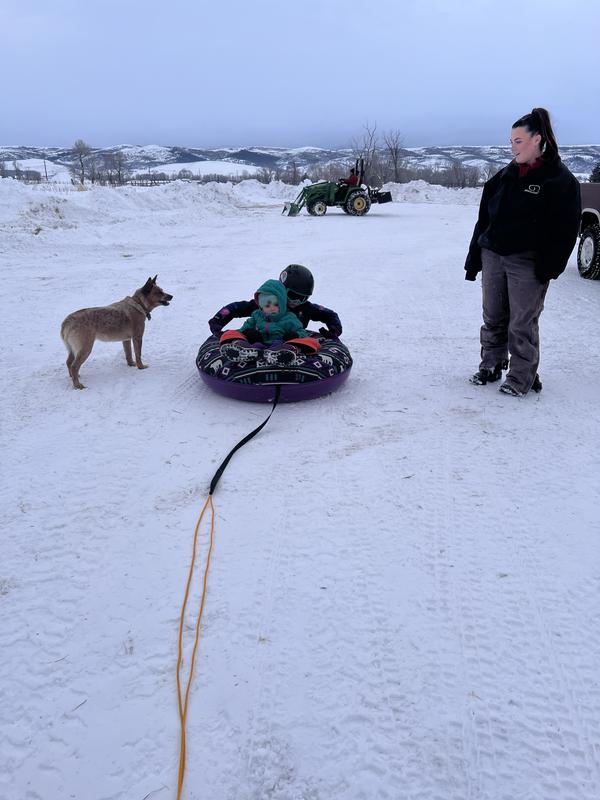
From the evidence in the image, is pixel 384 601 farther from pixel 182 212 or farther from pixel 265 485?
pixel 182 212

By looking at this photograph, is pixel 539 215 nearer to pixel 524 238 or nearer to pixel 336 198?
pixel 524 238

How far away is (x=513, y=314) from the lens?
4.08 m

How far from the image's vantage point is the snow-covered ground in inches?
68.4

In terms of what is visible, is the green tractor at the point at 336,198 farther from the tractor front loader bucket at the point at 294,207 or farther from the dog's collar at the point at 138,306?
the dog's collar at the point at 138,306

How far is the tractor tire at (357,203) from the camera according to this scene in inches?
774

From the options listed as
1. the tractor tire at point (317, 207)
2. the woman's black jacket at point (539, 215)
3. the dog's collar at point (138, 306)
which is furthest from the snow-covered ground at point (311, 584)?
the tractor tire at point (317, 207)

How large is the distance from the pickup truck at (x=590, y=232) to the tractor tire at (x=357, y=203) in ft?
38.5

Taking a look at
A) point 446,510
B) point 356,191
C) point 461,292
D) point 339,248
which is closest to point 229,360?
point 446,510

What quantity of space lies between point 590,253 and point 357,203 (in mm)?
12221

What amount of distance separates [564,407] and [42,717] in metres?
3.82

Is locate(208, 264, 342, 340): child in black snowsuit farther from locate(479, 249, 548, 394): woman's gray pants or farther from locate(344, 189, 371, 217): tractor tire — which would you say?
locate(344, 189, 371, 217): tractor tire

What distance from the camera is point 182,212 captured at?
17453mm

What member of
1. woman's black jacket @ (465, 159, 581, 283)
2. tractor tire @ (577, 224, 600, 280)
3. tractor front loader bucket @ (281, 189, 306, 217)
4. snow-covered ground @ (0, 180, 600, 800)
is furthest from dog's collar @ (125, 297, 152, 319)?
tractor front loader bucket @ (281, 189, 306, 217)

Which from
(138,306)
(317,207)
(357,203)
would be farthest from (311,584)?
(317,207)
